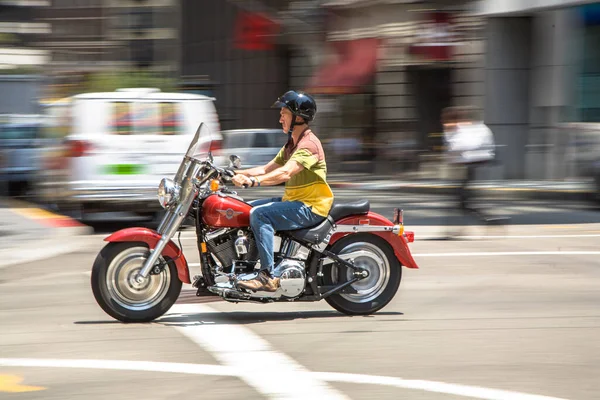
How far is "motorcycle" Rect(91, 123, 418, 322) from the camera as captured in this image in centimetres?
741

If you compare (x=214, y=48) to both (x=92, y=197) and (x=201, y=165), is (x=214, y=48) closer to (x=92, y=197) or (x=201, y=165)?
(x=92, y=197)

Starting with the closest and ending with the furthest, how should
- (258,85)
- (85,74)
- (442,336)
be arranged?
(442,336), (85,74), (258,85)

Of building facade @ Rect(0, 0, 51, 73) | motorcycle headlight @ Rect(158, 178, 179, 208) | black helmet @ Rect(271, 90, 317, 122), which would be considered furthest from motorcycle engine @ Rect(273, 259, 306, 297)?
building facade @ Rect(0, 0, 51, 73)

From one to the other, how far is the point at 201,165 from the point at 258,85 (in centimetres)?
3205

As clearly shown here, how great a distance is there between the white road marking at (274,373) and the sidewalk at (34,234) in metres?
4.97

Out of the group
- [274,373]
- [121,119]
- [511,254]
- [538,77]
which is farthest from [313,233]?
[538,77]

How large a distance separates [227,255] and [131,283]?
28.2 inches

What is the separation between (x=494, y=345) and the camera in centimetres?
685

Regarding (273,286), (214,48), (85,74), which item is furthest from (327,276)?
(214,48)

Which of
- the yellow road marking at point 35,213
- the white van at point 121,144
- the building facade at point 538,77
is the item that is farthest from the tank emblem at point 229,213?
the building facade at point 538,77

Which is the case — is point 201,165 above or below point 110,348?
above

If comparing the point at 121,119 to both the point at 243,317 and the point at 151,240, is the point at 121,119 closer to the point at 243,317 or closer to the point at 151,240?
the point at 243,317

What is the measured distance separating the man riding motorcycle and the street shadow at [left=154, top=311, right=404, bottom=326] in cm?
36

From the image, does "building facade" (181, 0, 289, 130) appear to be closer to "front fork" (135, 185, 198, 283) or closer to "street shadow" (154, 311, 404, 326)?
"street shadow" (154, 311, 404, 326)
